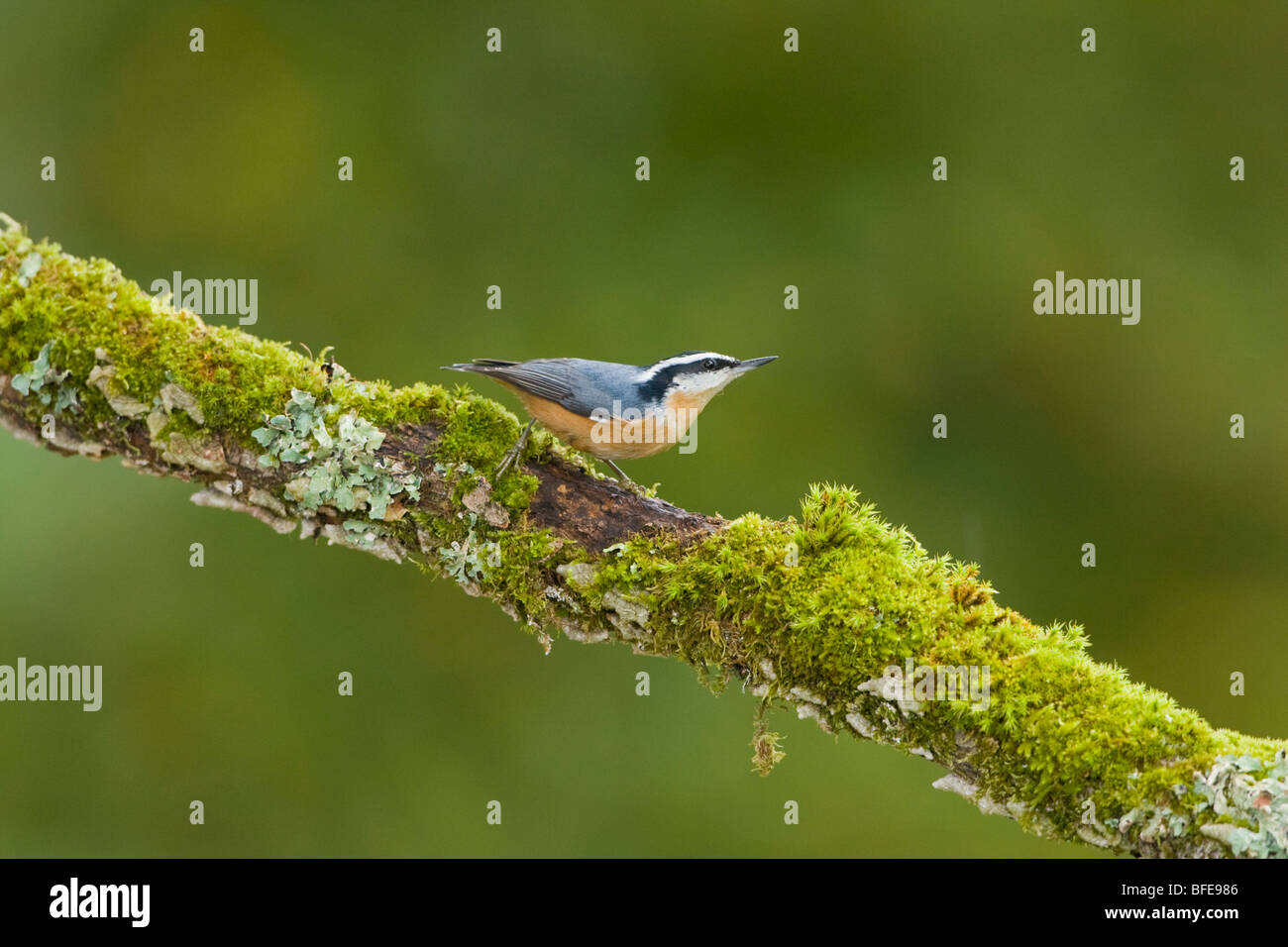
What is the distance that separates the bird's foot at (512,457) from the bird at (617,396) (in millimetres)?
37

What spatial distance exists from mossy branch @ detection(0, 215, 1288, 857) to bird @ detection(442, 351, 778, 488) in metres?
0.10

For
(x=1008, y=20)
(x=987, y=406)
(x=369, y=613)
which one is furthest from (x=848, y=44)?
(x=369, y=613)

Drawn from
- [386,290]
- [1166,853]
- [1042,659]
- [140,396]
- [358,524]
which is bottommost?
[1166,853]

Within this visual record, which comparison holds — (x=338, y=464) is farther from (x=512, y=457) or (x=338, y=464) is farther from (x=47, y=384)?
(x=47, y=384)

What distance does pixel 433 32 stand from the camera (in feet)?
18.8

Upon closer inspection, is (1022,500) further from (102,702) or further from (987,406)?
(102,702)

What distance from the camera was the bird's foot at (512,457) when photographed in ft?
9.84

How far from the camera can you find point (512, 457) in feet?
9.92

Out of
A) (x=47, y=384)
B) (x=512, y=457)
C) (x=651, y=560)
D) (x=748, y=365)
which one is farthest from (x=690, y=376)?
(x=47, y=384)

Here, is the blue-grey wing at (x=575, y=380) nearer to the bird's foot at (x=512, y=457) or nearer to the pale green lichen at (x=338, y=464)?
the bird's foot at (x=512, y=457)

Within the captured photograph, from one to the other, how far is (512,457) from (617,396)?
0.46 m

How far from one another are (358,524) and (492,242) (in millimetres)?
2930

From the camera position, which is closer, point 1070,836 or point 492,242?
point 1070,836

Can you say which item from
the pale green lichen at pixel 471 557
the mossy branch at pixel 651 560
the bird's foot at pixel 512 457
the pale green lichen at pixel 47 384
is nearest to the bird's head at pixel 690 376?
the mossy branch at pixel 651 560
